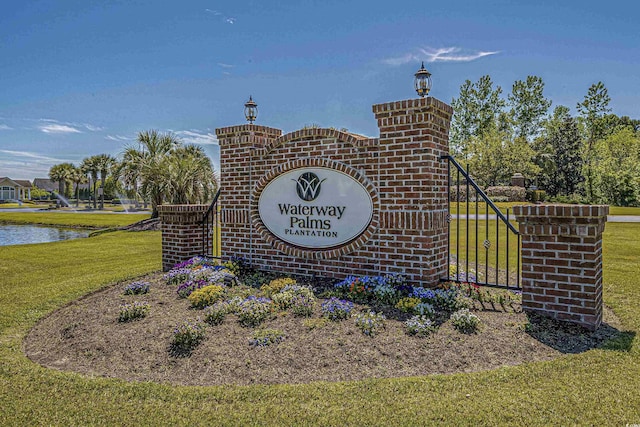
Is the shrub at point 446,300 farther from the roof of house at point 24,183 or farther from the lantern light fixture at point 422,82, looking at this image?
the roof of house at point 24,183

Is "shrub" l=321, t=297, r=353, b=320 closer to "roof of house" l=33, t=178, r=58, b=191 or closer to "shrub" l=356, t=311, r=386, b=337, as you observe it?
"shrub" l=356, t=311, r=386, b=337

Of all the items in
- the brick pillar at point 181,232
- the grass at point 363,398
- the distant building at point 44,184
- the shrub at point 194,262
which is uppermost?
the distant building at point 44,184

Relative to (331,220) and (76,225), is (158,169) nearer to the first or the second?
(76,225)

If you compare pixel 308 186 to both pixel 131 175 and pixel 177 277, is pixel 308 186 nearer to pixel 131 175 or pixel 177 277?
pixel 177 277

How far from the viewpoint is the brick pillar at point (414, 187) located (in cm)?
504

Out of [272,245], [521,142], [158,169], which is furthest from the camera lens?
[521,142]

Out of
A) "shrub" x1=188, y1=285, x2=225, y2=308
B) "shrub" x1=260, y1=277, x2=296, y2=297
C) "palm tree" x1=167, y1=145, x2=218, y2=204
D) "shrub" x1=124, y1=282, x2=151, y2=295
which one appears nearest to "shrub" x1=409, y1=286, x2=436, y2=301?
"shrub" x1=260, y1=277, x2=296, y2=297

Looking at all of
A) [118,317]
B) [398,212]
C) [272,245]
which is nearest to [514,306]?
[398,212]

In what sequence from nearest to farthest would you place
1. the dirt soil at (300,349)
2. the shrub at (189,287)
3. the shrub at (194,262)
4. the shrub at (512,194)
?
the dirt soil at (300,349)
the shrub at (189,287)
the shrub at (194,262)
the shrub at (512,194)

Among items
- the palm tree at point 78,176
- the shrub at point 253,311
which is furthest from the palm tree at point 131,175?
the palm tree at point 78,176

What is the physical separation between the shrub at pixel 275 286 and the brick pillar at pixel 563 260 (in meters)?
2.79

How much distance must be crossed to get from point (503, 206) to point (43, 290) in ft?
72.5

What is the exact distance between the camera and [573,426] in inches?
104

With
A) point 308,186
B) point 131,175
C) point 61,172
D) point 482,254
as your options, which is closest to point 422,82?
point 308,186
